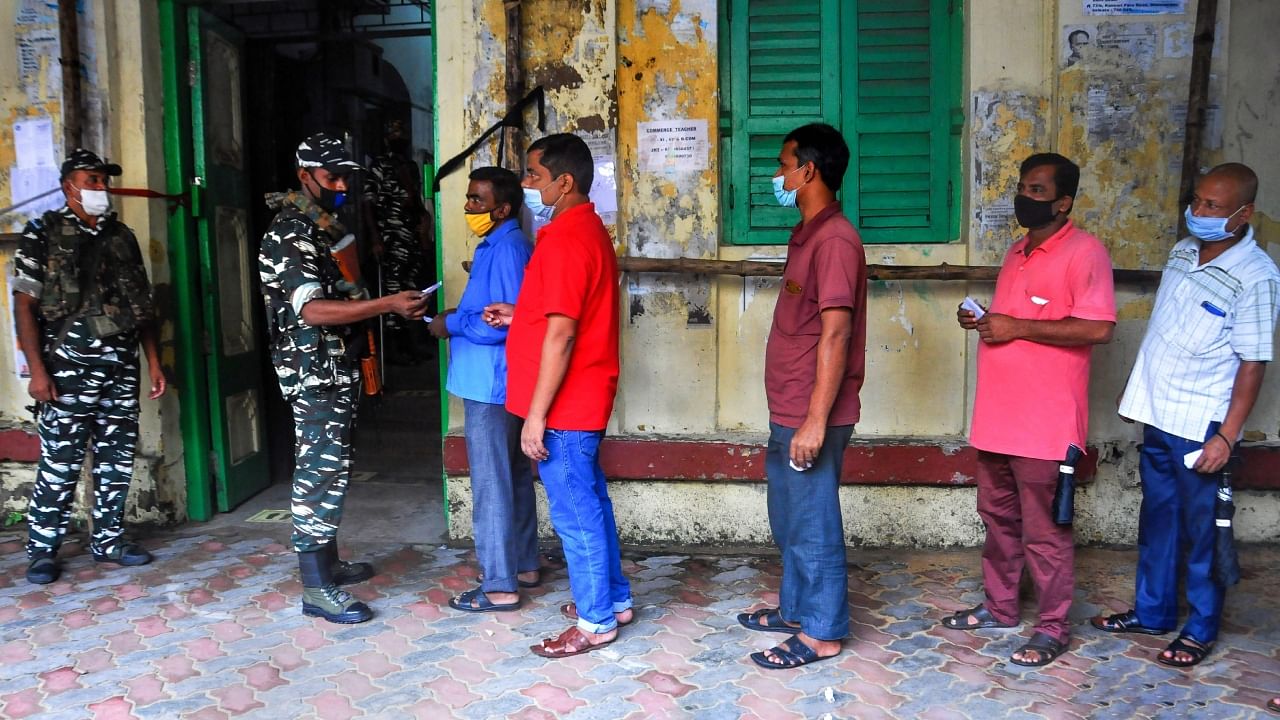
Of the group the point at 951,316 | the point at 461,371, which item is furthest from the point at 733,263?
the point at 461,371

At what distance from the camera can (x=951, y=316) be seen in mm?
4680

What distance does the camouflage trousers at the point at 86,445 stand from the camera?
172 inches

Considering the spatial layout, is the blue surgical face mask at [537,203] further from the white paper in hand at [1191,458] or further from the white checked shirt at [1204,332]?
the white paper in hand at [1191,458]

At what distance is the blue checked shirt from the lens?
151 inches

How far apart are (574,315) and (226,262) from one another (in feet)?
10.1

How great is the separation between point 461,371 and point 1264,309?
2.92 meters

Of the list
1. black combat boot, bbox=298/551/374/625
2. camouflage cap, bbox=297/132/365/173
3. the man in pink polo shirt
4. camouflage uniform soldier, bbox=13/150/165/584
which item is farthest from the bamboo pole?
camouflage uniform soldier, bbox=13/150/165/584

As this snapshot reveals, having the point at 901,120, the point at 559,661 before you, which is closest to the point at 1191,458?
the point at 901,120

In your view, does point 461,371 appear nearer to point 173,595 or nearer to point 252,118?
point 173,595

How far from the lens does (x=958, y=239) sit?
15.5ft

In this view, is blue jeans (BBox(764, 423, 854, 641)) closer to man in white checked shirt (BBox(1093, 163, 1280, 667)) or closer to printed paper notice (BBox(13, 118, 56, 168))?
man in white checked shirt (BBox(1093, 163, 1280, 667))

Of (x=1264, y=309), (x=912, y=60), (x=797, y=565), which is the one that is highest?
(x=912, y=60)

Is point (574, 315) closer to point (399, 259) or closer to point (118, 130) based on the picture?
point (118, 130)

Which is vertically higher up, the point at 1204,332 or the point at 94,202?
the point at 94,202
